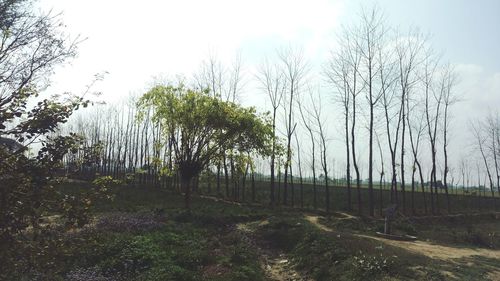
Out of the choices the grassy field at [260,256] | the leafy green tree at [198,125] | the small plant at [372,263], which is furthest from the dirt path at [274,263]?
the leafy green tree at [198,125]

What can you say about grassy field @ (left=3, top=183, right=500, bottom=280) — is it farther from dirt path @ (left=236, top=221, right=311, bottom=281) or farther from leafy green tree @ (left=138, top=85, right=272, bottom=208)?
leafy green tree @ (left=138, top=85, right=272, bottom=208)

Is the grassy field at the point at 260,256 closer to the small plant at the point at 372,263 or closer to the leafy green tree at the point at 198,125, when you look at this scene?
the small plant at the point at 372,263

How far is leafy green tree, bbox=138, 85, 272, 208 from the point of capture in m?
21.7

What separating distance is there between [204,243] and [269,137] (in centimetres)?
1204

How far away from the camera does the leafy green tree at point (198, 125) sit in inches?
856

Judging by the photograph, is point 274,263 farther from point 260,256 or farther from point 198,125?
point 198,125

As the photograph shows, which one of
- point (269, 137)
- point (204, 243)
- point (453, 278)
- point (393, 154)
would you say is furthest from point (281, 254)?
point (393, 154)

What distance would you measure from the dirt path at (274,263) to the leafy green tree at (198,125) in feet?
23.2

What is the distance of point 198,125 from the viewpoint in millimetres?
21766

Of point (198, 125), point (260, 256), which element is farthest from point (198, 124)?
point (260, 256)

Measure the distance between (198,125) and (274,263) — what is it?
422 inches

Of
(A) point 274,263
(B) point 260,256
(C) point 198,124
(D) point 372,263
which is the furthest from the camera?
(C) point 198,124

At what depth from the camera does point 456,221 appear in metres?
29.0

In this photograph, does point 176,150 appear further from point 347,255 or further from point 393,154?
point 393,154
